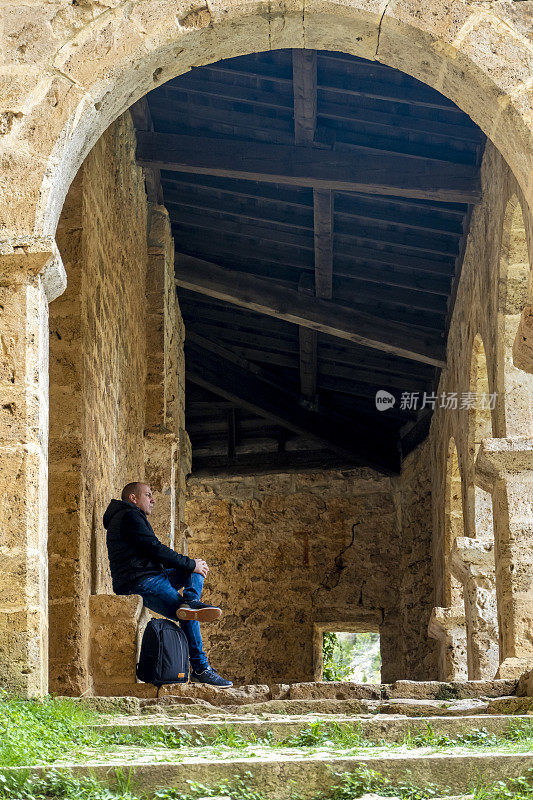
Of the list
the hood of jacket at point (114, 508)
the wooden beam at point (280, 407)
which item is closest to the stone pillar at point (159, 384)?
the wooden beam at point (280, 407)

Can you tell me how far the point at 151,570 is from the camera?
4762 millimetres

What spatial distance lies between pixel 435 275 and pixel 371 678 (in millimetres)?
13703

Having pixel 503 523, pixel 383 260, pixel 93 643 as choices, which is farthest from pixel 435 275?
pixel 93 643

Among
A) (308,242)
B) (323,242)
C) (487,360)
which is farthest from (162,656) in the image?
(308,242)

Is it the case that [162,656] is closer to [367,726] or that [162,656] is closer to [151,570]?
[151,570]

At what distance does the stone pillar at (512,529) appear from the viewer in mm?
5141

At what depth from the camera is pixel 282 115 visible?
7.21 meters

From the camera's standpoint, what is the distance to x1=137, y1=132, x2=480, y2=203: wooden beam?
23.0ft

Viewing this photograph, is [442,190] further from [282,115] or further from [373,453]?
[373,453]

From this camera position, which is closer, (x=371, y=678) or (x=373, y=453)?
(x=373, y=453)

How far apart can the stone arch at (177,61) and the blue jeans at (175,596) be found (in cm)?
193

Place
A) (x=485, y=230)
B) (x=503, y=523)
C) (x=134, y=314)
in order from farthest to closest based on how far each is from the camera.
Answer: (x=134, y=314), (x=485, y=230), (x=503, y=523)

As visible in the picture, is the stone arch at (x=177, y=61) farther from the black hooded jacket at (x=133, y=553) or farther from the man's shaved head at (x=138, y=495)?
the man's shaved head at (x=138, y=495)

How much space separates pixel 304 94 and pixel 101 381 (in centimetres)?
236
